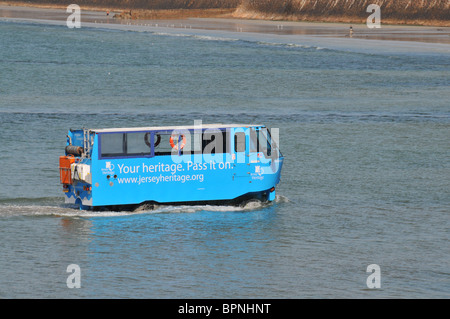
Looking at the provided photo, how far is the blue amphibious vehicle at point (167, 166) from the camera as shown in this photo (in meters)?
33.6

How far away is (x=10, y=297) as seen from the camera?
2642 centimetres

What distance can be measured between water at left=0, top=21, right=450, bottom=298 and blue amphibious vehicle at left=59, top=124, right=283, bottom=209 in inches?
33.6

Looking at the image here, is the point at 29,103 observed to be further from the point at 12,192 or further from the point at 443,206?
the point at 443,206

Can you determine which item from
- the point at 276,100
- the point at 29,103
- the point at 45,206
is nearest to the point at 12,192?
the point at 45,206

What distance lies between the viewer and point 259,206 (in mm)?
36906

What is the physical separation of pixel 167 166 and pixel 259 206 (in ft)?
15.6

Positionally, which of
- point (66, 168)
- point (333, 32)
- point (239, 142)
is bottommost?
point (66, 168)

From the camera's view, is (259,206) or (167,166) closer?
(167,166)

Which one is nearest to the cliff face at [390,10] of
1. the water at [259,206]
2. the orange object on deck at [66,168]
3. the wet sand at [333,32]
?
the wet sand at [333,32]

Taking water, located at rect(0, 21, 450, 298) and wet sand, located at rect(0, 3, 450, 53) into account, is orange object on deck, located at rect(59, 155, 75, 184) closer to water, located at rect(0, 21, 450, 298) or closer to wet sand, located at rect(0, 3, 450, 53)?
water, located at rect(0, 21, 450, 298)

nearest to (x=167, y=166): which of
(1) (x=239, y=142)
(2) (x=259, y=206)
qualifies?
(1) (x=239, y=142)

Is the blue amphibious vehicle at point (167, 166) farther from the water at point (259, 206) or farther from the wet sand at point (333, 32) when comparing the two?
the wet sand at point (333, 32)

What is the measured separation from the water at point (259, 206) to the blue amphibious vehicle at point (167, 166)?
0.85 m

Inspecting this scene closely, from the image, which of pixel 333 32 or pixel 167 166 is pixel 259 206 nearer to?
pixel 167 166
